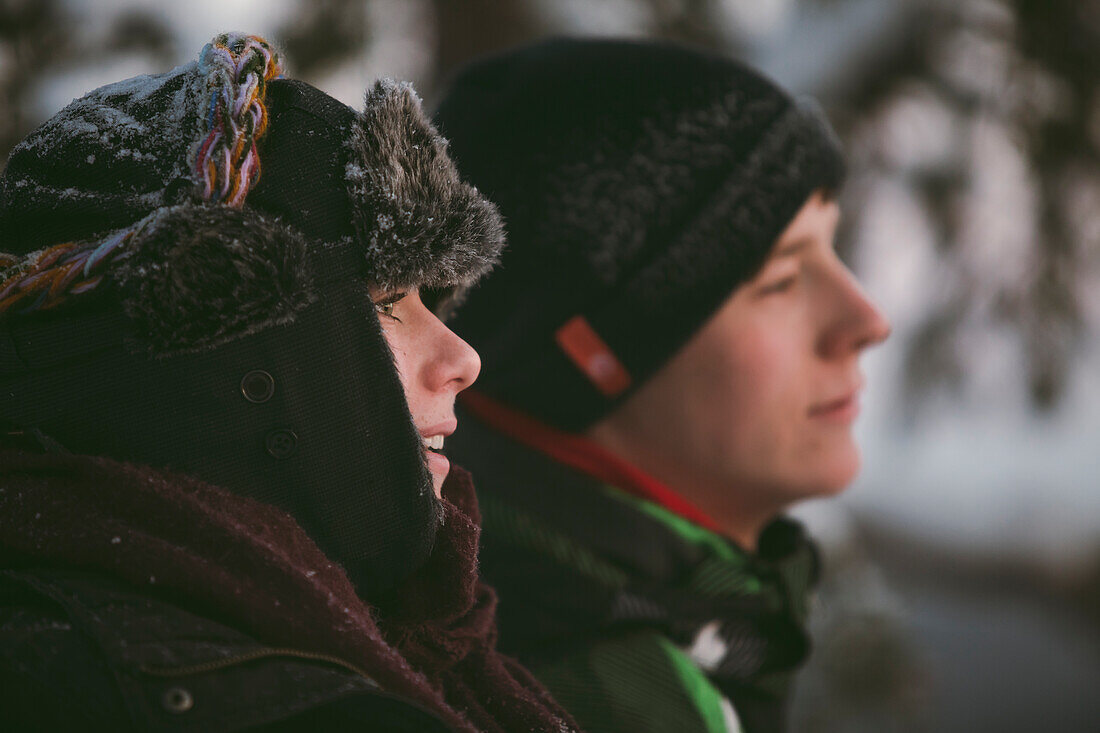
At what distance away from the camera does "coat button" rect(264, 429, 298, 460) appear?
117cm

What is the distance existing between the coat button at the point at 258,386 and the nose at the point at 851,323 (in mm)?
1159

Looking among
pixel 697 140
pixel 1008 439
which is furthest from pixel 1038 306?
pixel 697 140

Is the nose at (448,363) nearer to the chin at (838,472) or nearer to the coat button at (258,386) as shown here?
the coat button at (258,386)

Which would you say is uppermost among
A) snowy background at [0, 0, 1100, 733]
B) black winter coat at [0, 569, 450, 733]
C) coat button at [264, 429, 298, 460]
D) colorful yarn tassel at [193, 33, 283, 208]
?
colorful yarn tassel at [193, 33, 283, 208]

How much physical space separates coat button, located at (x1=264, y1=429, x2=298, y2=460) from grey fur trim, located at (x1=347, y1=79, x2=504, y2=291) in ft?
0.69

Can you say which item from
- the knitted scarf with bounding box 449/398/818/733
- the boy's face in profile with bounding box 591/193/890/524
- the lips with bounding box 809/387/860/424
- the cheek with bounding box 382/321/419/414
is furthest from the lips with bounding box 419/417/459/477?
the lips with bounding box 809/387/860/424

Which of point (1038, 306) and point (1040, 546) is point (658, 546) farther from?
point (1040, 546)

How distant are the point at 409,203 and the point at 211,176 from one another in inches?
9.0

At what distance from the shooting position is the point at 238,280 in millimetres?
1104

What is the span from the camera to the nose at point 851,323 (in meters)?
1.92

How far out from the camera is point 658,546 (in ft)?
6.31

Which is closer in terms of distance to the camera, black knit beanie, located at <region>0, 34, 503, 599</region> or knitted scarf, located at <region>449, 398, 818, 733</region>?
black knit beanie, located at <region>0, 34, 503, 599</region>

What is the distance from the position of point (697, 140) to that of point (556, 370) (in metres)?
0.54

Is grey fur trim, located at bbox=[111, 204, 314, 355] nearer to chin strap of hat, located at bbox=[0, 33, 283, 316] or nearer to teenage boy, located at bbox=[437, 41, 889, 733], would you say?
chin strap of hat, located at bbox=[0, 33, 283, 316]
